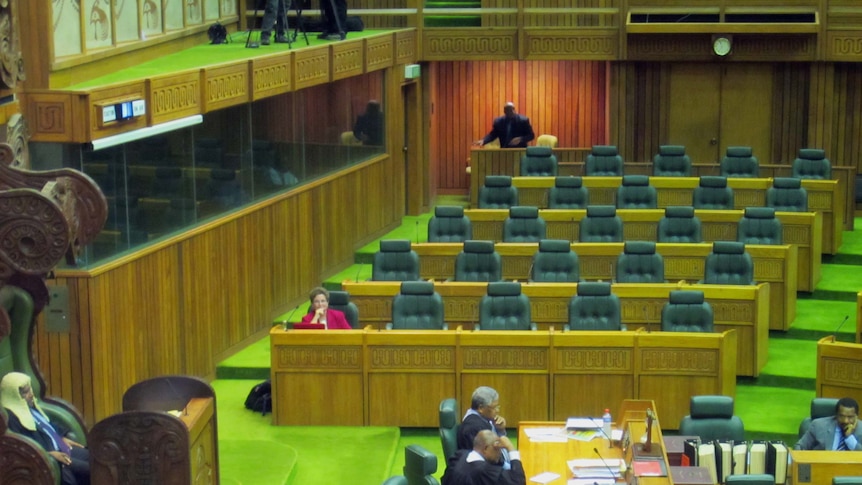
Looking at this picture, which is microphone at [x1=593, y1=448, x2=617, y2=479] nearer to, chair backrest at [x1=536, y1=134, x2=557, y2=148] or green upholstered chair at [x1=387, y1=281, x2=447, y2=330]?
green upholstered chair at [x1=387, y1=281, x2=447, y2=330]

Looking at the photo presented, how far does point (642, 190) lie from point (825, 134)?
13.0 feet

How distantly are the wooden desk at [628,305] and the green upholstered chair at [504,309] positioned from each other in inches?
34.6

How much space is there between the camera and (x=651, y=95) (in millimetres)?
19562

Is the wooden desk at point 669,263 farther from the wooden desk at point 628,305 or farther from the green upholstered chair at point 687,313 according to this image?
the green upholstered chair at point 687,313

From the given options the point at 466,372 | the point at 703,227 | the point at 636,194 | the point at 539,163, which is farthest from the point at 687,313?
the point at 539,163

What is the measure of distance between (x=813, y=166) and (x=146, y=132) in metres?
8.79

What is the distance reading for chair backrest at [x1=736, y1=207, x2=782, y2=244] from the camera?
14.4 metres

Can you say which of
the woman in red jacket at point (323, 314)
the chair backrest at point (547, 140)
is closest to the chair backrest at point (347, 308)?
the woman in red jacket at point (323, 314)

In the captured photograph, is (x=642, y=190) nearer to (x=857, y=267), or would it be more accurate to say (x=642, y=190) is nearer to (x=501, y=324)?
(x=857, y=267)

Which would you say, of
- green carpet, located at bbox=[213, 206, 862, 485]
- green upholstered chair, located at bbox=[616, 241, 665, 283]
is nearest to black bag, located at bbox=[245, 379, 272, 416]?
green carpet, located at bbox=[213, 206, 862, 485]

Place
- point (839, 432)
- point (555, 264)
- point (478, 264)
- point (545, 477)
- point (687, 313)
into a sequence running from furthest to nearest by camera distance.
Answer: point (478, 264) → point (555, 264) → point (687, 313) → point (839, 432) → point (545, 477)

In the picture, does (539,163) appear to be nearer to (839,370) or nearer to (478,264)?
(478,264)

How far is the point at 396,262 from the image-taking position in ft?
45.9

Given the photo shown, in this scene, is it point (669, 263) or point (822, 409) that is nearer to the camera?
point (822, 409)
